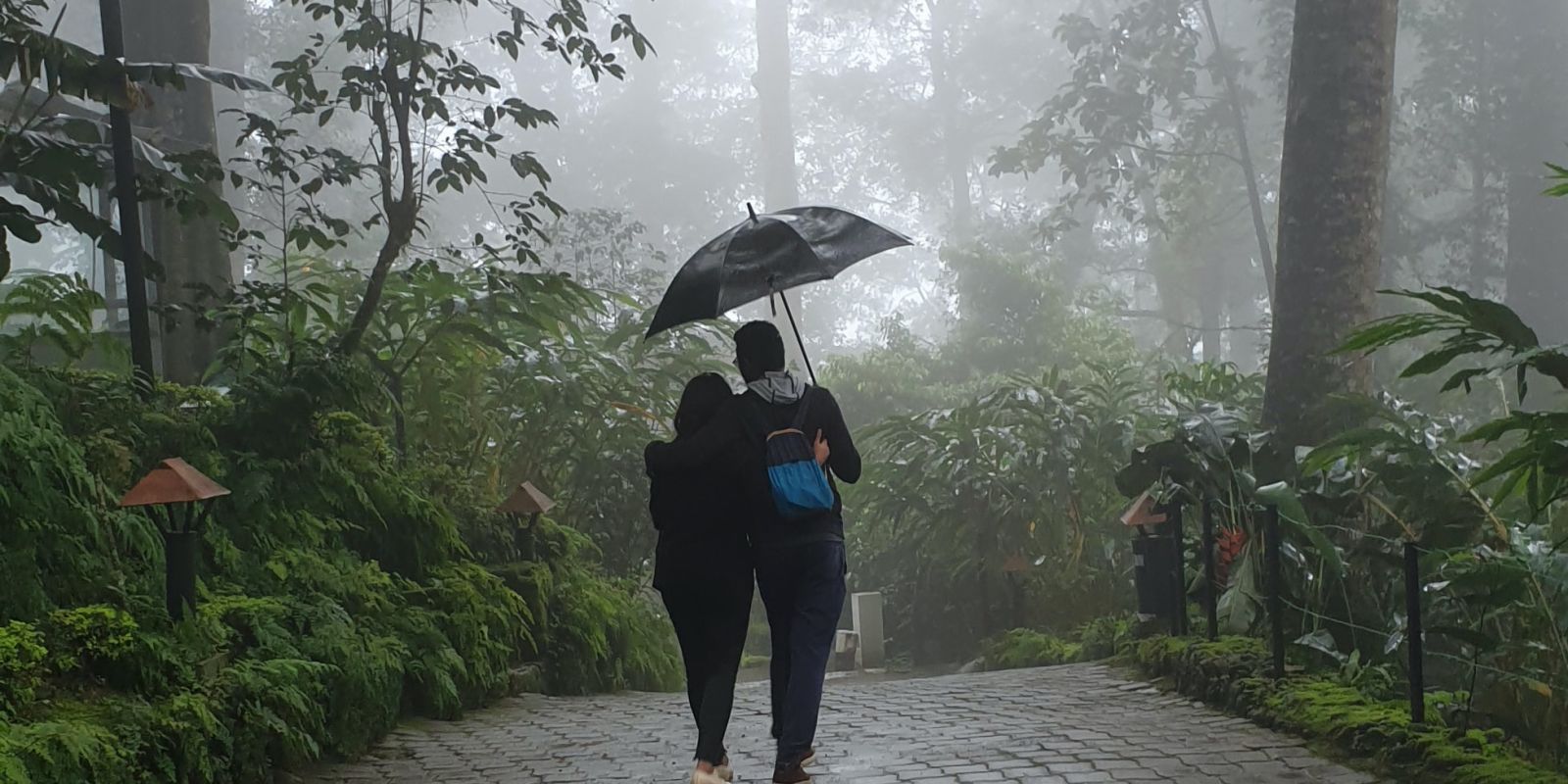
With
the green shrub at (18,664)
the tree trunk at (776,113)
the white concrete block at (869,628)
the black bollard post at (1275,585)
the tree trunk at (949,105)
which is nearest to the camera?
the green shrub at (18,664)

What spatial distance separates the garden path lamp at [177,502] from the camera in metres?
4.93

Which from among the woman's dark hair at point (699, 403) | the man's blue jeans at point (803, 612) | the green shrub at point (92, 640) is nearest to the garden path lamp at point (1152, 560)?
the man's blue jeans at point (803, 612)

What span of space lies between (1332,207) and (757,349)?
5.78 m

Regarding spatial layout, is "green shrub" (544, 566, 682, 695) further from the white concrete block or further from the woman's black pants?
the woman's black pants

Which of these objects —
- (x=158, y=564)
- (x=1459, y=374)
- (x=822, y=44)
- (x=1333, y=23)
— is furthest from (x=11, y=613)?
(x=822, y=44)

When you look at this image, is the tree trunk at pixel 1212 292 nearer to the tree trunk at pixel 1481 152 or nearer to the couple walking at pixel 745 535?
the tree trunk at pixel 1481 152

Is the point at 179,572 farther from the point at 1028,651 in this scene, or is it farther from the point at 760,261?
the point at 1028,651

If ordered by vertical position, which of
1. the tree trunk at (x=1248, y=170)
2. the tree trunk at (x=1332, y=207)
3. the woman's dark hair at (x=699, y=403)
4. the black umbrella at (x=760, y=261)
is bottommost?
the woman's dark hair at (x=699, y=403)

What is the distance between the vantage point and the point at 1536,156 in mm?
23969

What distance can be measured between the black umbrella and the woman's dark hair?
0.46 metres

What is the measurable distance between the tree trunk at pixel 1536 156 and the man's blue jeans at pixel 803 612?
2164 centimetres

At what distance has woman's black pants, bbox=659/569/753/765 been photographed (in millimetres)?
4863

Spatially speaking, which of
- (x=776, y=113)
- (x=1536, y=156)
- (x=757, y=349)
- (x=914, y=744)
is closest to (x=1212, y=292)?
(x=1536, y=156)

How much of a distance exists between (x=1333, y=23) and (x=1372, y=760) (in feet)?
19.5
